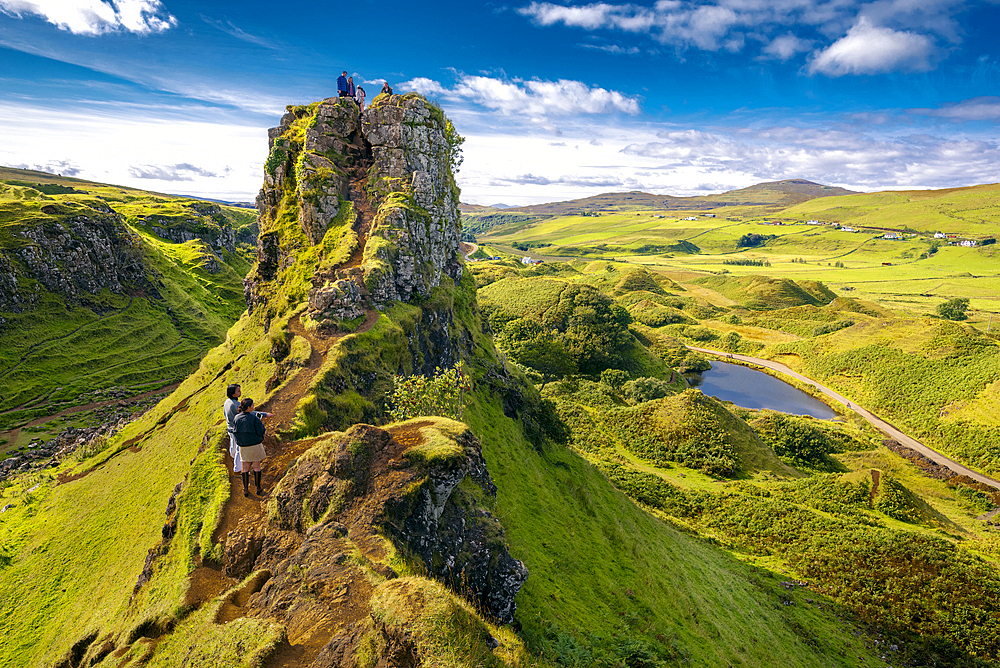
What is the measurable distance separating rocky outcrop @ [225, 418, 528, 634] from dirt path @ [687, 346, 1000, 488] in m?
88.0

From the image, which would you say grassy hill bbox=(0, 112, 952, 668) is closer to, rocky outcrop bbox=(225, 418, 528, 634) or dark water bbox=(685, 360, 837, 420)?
rocky outcrop bbox=(225, 418, 528, 634)

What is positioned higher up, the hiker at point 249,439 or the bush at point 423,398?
the hiker at point 249,439

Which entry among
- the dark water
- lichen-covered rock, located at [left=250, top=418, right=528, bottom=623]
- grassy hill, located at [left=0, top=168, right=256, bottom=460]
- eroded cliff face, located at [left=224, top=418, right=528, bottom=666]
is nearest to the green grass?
eroded cliff face, located at [left=224, top=418, right=528, bottom=666]

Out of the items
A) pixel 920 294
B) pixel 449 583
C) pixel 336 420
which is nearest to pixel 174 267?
pixel 336 420

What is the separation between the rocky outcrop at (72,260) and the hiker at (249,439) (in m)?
118

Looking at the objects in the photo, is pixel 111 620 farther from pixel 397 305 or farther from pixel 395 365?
pixel 397 305

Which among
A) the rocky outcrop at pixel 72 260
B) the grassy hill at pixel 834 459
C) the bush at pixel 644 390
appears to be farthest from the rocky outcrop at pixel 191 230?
the bush at pixel 644 390

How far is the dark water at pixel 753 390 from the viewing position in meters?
97.4

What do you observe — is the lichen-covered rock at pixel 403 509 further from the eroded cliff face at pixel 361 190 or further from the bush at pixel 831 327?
the bush at pixel 831 327

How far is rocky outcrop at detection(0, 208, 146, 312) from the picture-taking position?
94.6 m

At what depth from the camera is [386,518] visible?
45.4ft

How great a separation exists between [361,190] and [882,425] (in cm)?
10203

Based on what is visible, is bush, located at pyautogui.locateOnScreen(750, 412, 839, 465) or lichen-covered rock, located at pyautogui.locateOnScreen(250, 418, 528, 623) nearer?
lichen-covered rock, located at pyautogui.locateOnScreen(250, 418, 528, 623)

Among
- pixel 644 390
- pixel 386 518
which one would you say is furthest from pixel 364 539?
pixel 644 390
